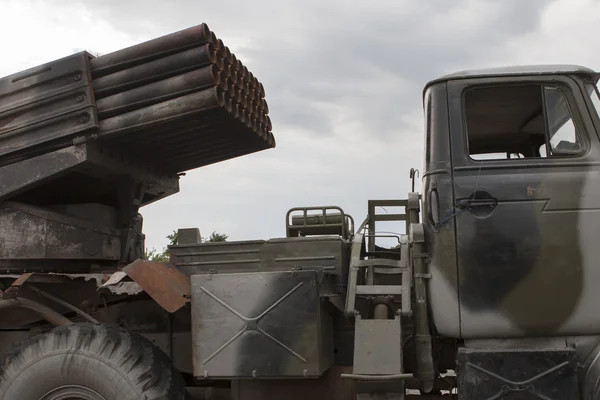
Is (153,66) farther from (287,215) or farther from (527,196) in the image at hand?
(527,196)

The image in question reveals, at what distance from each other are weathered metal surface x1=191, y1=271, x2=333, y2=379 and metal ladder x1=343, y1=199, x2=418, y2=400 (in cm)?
28

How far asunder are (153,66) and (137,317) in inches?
75.8

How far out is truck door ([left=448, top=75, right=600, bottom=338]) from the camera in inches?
149

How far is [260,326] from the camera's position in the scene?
419 cm

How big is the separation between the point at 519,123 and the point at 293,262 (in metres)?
1.88

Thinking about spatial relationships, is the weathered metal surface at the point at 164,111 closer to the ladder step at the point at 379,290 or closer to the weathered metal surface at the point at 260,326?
the weathered metal surface at the point at 260,326

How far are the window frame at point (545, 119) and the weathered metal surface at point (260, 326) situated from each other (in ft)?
4.41

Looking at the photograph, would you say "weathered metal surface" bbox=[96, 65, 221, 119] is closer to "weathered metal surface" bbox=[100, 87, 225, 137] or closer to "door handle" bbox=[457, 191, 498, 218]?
"weathered metal surface" bbox=[100, 87, 225, 137]

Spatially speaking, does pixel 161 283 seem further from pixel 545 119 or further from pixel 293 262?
pixel 545 119

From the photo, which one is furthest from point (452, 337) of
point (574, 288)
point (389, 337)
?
point (574, 288)

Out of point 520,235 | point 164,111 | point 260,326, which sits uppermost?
point 164,111

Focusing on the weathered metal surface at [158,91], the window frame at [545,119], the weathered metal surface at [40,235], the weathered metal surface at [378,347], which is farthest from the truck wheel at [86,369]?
the window frame at [545,119]

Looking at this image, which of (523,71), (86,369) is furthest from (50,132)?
(523,71)

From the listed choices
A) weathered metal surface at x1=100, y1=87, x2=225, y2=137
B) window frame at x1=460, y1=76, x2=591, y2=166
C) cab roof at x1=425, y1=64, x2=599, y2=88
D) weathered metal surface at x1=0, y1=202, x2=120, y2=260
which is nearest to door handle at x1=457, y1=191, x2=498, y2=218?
window frame at x1=460, y1=76, x2=591, y2=166
